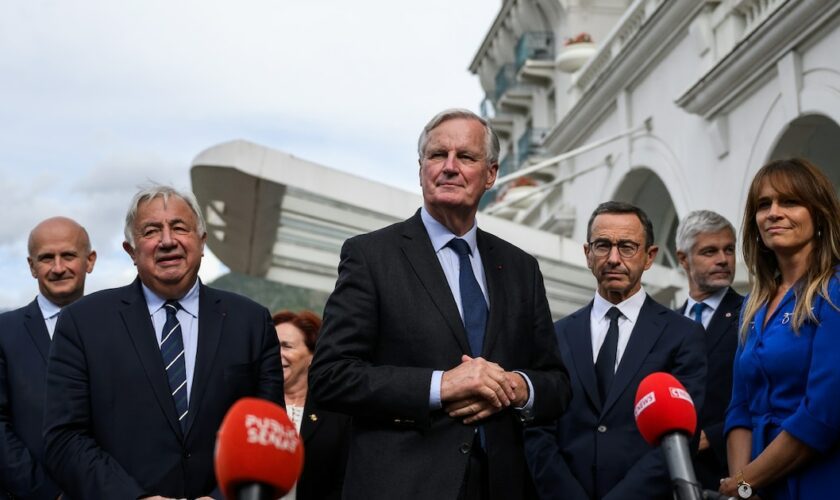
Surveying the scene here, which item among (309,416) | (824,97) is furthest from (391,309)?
(824,97)

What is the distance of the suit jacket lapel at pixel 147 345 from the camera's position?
391 centimetres

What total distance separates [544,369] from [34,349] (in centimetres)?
256

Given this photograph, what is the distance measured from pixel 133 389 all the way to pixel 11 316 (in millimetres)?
1614

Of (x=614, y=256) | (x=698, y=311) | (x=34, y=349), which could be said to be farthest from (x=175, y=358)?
(x=698, y=311)

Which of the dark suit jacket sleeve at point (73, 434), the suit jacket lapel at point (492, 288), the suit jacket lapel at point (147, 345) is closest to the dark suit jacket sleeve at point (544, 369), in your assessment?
the suit jacket lapel at point (492, 288)

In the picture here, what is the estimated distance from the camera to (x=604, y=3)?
1081 inches

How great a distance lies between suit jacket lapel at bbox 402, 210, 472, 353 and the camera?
12.3 ft

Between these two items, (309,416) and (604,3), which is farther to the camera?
(604,3)

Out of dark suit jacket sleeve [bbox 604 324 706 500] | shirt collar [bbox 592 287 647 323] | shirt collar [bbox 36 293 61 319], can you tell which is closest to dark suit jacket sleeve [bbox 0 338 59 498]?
shirt collar [bbox 36 293 61 319]

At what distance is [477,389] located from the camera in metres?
3.48

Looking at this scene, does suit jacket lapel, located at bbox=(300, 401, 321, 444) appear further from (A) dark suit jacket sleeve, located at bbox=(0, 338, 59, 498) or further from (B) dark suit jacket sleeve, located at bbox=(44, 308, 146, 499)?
(B) dark suit jacket sleeve, located at bbox=(44, 308, 146, 499)

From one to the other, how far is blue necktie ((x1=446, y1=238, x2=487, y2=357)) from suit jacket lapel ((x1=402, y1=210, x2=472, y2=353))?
0.06m

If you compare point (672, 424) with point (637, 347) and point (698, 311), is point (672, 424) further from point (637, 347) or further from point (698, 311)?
point (698, 311)

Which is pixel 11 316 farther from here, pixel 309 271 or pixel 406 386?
pixel 309 271
